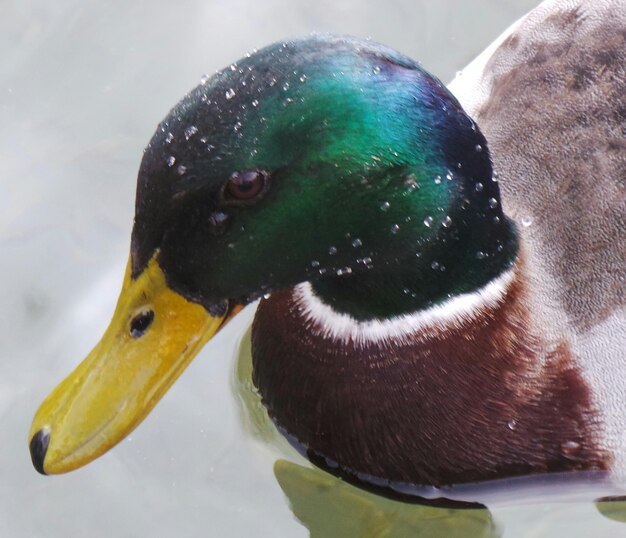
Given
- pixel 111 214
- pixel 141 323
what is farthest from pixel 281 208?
pixel 111 214

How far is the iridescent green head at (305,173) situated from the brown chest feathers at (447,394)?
0.26m

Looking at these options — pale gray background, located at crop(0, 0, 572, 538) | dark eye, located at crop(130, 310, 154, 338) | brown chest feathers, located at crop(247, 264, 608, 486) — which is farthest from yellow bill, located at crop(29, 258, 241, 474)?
pale gray background, located at crop(0, 0, 572, 538)

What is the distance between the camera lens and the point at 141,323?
7.13 ft

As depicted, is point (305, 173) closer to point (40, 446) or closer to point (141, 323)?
point (141, 323)

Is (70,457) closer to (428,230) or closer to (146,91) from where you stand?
(428,230)

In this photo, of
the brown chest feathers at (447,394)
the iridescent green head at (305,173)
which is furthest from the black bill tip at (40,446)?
the brown chest feathers at (447,394)

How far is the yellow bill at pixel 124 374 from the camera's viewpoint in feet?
7.13

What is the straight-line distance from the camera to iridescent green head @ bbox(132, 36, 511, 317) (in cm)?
199

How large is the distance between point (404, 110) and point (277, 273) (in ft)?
1.21

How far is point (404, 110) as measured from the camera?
6.78 ft

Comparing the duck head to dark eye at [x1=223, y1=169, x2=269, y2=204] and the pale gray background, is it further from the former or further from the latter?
the pale gray background

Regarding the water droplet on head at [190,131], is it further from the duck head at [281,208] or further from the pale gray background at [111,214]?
the pale gray background at [111,214]

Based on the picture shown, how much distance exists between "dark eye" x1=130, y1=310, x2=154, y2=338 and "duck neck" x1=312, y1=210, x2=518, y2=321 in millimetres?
378

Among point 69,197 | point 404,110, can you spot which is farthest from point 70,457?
point 69,197
